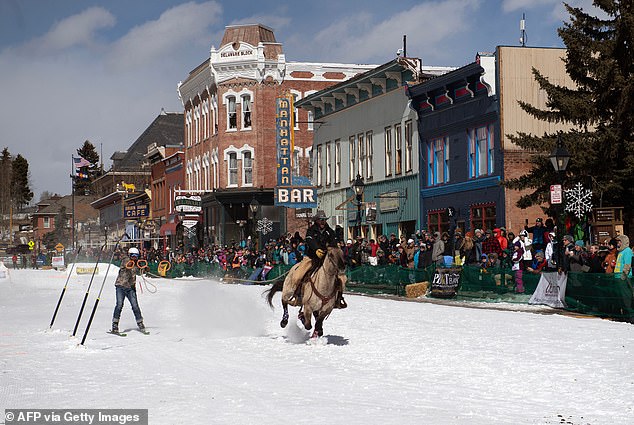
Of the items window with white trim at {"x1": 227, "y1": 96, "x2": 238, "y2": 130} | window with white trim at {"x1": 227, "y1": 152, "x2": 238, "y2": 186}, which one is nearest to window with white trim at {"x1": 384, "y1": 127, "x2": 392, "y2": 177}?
window with white trim at {"x1": 227, "y1": 152, "x2": 238, "y2": 186}

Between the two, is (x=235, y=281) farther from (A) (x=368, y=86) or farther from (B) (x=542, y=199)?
(B) (x=542, y=199)

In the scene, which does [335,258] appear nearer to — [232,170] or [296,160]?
[296,160]

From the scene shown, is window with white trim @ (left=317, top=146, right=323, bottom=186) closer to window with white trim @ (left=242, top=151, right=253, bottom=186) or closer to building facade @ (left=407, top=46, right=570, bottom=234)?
window with white trim @ (left=242, top=151, right=253, bottom=186)

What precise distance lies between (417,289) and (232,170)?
117ft

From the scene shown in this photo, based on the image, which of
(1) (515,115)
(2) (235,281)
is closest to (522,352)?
(1) (515,115)

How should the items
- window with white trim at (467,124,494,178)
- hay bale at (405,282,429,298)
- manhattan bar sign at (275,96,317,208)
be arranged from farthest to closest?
1. manhattan bar sign at (275,96,317,208)
2. window with white trim at (467,124,494,178)
3. hay bale at (405,282,429,298)

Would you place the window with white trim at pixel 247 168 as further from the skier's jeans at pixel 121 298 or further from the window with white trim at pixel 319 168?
the skier's jeans at pixel 121 298

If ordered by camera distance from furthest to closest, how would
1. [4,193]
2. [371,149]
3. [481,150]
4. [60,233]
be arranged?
[4,193] < [60,233] < [371,149] < [481,150]

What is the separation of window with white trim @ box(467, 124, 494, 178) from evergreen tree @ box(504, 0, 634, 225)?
239 inches

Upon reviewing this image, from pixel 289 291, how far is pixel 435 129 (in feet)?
77.2

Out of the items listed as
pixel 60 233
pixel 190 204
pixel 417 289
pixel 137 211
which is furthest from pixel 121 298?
pixel 60 233

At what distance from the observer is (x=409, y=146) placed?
4178cm

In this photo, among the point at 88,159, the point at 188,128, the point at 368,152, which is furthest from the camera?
the point at 88,159

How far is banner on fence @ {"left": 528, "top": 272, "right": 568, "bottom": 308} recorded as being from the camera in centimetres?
2202
